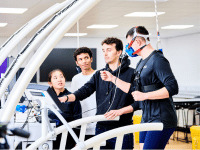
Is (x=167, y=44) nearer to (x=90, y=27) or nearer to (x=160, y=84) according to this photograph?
(x=90, y=27)

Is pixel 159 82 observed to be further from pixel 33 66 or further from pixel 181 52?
pixel 181 52

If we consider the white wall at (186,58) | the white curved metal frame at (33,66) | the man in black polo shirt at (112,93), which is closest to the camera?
the white curved metal frame at (33,66)

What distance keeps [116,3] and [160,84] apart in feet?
11.7

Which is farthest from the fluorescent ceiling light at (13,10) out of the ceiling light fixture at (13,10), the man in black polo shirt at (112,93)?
the man in black polo shirt at (112,93)

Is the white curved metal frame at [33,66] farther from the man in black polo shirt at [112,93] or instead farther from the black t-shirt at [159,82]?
the man in black polo shirt at [112,93]

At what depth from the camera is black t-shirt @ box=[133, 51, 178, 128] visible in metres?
2.12

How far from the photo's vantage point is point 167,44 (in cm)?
1185

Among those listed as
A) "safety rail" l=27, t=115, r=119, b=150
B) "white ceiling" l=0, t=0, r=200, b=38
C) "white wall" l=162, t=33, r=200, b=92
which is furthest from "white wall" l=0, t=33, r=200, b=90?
"safety rail" l=27, t=115, r=119, b=150

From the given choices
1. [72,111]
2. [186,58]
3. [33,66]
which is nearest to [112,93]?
[72,111]

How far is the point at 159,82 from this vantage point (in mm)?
2219

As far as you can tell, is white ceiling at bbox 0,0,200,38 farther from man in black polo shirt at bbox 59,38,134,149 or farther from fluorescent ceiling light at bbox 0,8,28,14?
man in black polo shirt at bbox 59,38,134,149

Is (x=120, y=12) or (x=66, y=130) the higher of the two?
(x=120, y=12)

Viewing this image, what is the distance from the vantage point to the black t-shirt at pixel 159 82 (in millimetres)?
2117

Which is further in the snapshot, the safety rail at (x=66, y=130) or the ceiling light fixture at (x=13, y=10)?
the ceiling light fixture at (x=13, y=10)
